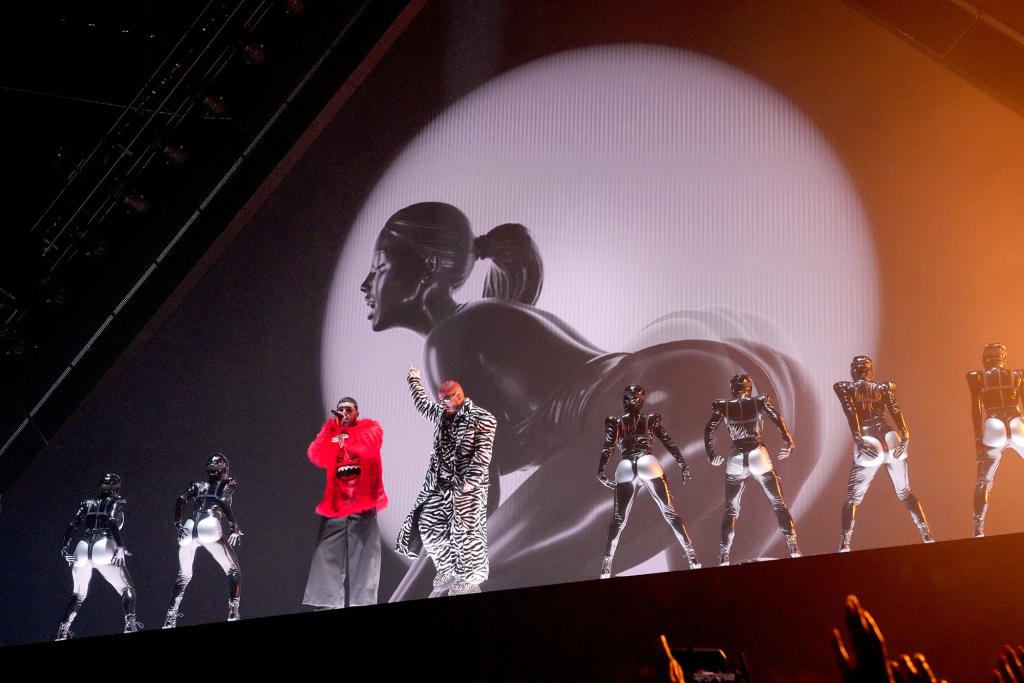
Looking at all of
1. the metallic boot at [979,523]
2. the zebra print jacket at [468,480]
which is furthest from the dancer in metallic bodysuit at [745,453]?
the zebra print jacket at [468,480]

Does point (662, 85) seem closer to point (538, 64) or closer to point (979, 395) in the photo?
point (538, 64)

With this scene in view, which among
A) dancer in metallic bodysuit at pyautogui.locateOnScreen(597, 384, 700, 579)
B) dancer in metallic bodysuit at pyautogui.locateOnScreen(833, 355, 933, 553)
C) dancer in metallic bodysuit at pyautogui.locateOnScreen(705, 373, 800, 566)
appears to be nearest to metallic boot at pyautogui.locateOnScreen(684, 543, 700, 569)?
dancer in metallic bodysuit at pyautogui.locateOnScreen(597, 384, 700, 579)

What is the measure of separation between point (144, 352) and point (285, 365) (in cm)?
134

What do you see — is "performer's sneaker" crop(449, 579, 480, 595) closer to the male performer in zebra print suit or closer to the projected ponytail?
the male performer in zebra print suit

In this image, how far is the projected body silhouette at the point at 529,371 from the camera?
682cm

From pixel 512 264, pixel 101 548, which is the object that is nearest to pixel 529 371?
pixel 512 264

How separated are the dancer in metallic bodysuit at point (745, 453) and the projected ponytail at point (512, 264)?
192cm

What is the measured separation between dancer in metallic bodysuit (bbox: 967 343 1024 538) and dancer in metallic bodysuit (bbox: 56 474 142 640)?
6.32 metres

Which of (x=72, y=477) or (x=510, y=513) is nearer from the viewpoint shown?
(x=510, y=513)

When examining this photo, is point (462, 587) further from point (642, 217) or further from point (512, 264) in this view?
point (642, 217)

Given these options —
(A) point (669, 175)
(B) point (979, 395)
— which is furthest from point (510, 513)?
(B) point (979, 395)

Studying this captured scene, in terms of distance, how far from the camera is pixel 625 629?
245 centimetres

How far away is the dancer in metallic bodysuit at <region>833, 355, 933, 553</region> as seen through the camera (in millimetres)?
6219

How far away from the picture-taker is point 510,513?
274 inches
